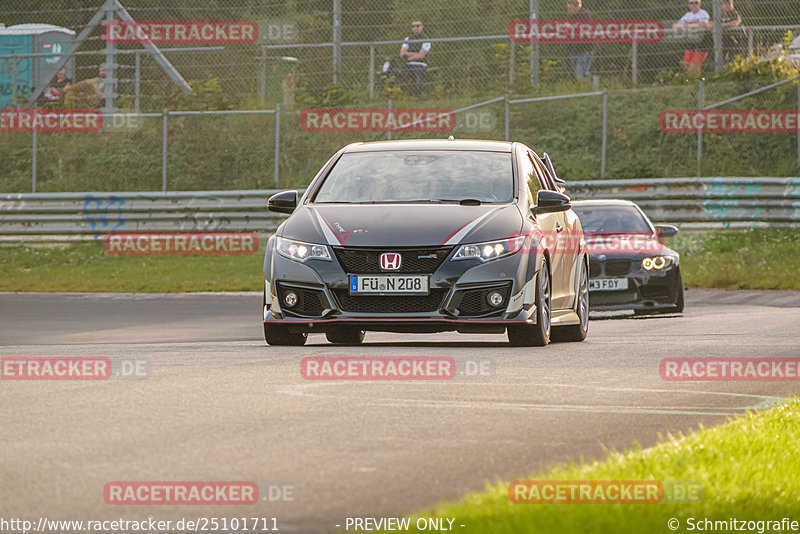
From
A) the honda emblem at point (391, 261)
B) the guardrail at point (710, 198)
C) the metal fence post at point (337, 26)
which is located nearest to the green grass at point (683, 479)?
the honda emblem at point (391, 261)

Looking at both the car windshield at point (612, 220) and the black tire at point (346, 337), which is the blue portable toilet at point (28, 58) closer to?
the car windshield at point (612, 220)

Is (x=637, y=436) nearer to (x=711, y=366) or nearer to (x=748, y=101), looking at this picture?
(x=711, y=366)

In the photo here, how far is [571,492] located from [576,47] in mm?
25860

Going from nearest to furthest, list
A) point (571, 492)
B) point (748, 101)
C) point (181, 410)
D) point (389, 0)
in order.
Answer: point (571, 492)
point (181, 410)
point (748, 101)
point (389, 0)

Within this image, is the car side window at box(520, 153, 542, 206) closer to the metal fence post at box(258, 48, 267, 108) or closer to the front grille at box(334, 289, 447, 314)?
the front grille at box(334, 289, 447, 314)

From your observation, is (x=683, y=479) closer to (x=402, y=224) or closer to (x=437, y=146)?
(x=402, y=224)

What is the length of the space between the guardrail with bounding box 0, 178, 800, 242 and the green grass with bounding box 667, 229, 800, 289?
214 mm

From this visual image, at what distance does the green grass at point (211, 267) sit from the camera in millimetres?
24109

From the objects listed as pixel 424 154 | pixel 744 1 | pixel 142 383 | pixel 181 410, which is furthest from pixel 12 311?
pixel 744 1

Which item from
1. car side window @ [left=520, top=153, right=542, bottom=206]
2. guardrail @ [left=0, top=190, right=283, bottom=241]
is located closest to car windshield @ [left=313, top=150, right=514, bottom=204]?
car side window @ [left=520, top=153, right=542, bottom=206]

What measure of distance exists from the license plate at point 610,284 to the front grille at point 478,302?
737cm

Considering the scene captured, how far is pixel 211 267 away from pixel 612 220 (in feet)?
31.3

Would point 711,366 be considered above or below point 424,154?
below

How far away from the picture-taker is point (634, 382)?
925cm
